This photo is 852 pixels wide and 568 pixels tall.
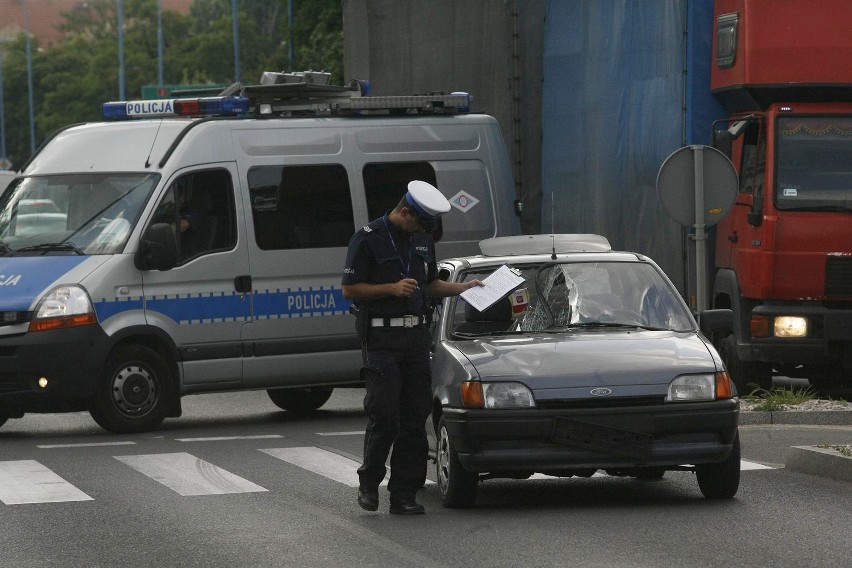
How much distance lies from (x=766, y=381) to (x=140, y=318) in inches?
218

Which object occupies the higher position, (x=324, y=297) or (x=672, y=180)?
(x=672, y=180)

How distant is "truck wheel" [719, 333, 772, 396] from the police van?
7.96 ft

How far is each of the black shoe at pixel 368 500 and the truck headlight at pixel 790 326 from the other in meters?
6.62

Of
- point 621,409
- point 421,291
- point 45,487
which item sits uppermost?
point 421,291

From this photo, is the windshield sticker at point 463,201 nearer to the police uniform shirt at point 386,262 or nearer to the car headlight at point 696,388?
the police uniform shirt at point 386,262

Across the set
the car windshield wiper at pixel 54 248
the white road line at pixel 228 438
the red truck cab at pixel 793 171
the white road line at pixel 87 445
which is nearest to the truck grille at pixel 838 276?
the red truck cab at pixel 793 171

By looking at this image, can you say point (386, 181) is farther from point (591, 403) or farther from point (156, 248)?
point (591, 403)

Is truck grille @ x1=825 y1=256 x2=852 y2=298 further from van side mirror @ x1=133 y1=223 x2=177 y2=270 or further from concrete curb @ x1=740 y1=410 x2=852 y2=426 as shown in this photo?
van side mirror @ x1=133 y1=223 x2=177 y2=270

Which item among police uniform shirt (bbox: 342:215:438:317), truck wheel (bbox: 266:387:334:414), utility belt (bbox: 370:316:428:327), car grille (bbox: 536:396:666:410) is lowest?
truck wheel (bbox: 266:387:334:414)

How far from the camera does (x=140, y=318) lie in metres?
14.3

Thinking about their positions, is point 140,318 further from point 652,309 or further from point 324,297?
point 652,309

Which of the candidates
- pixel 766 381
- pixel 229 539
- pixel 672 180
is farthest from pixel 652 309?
pixel 766 381

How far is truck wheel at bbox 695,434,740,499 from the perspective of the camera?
9.57 meters

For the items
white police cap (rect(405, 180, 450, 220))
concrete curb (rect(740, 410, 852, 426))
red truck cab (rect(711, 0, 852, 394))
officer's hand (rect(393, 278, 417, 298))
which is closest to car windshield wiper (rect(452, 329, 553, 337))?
officer's hand (rect(393, 278, 417, 298))
